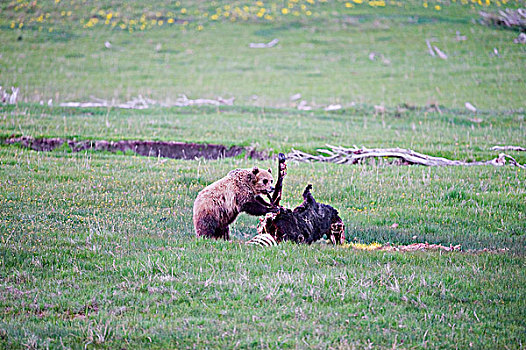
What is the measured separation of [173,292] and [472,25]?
4891 centimetres

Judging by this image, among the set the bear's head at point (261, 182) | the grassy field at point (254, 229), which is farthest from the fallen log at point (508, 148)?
Answer: the bear's head at point (261, 182)

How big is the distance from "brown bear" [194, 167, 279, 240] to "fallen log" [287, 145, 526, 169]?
8.23 meters

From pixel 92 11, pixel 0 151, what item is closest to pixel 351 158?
pixel 0 151

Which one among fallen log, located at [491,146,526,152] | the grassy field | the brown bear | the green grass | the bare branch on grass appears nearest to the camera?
the grassy field

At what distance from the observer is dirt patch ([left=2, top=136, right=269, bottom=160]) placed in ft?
66.3

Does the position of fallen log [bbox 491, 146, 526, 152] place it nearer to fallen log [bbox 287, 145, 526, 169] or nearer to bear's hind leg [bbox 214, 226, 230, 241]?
fallen log [bbox 287, 145, 526, 169]

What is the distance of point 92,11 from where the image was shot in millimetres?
54156

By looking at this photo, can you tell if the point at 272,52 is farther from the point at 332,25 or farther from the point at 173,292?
the point at 173,292

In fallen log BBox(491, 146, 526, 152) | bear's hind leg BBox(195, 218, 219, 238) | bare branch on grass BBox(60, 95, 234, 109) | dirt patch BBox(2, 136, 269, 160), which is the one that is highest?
bear's hind leg BBox(195, 218, 219, 238)

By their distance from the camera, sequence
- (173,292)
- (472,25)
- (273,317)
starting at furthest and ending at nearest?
(472,25), (173,292), (273,317)

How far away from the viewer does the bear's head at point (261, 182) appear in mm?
10195

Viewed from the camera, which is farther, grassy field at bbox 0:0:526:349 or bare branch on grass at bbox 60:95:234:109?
bare branch on grass at bbox 60:95:234:109

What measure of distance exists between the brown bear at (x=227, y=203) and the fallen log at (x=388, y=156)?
823 centimetres

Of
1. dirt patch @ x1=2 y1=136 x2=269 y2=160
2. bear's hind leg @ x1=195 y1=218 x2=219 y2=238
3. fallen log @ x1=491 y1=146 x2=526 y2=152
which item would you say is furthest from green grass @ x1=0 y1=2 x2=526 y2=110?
bear's hind leg @ x1=195 y1=218 x2=219 y2=238
